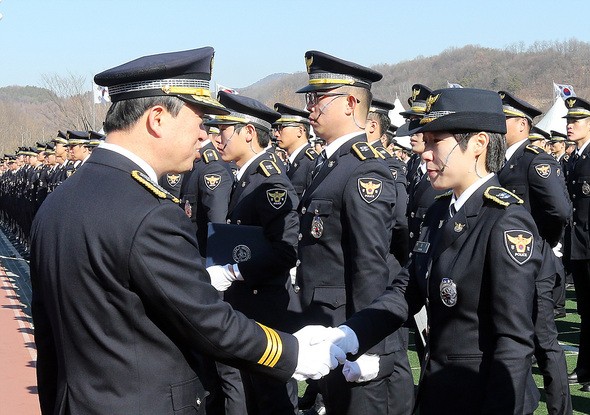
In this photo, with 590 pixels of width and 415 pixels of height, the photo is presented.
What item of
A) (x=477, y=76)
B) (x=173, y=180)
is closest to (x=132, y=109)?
(x=173, y=180)

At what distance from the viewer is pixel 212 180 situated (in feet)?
20.7

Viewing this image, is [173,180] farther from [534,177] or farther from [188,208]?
[534,177]

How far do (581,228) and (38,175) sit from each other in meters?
14.3

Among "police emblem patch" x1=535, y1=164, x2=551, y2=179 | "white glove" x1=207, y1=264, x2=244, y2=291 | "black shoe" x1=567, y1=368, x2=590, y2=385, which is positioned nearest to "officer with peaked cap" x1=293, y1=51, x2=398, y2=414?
"white glove" x1=207, y1=264, x2=244, y2=291

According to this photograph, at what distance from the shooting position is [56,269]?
92.4 inches

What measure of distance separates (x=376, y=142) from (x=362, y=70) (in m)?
2.71

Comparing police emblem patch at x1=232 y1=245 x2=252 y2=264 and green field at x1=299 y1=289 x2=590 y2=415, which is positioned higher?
police emblem patch at x1=232 y1=245 x2=252 y2=264

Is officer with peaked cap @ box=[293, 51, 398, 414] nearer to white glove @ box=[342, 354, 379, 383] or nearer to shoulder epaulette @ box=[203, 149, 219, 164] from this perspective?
white glove @ box=[342, 354, 379, 383]

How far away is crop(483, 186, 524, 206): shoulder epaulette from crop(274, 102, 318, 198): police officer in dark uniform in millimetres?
5894

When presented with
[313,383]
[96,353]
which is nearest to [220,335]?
[96,353]

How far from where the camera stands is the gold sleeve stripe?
8.58ft

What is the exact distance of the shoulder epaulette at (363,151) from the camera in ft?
13.6

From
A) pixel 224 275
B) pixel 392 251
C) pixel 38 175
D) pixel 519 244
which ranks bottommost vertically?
pixel 38 175

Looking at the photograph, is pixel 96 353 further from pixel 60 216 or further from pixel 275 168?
pixel 275 168
